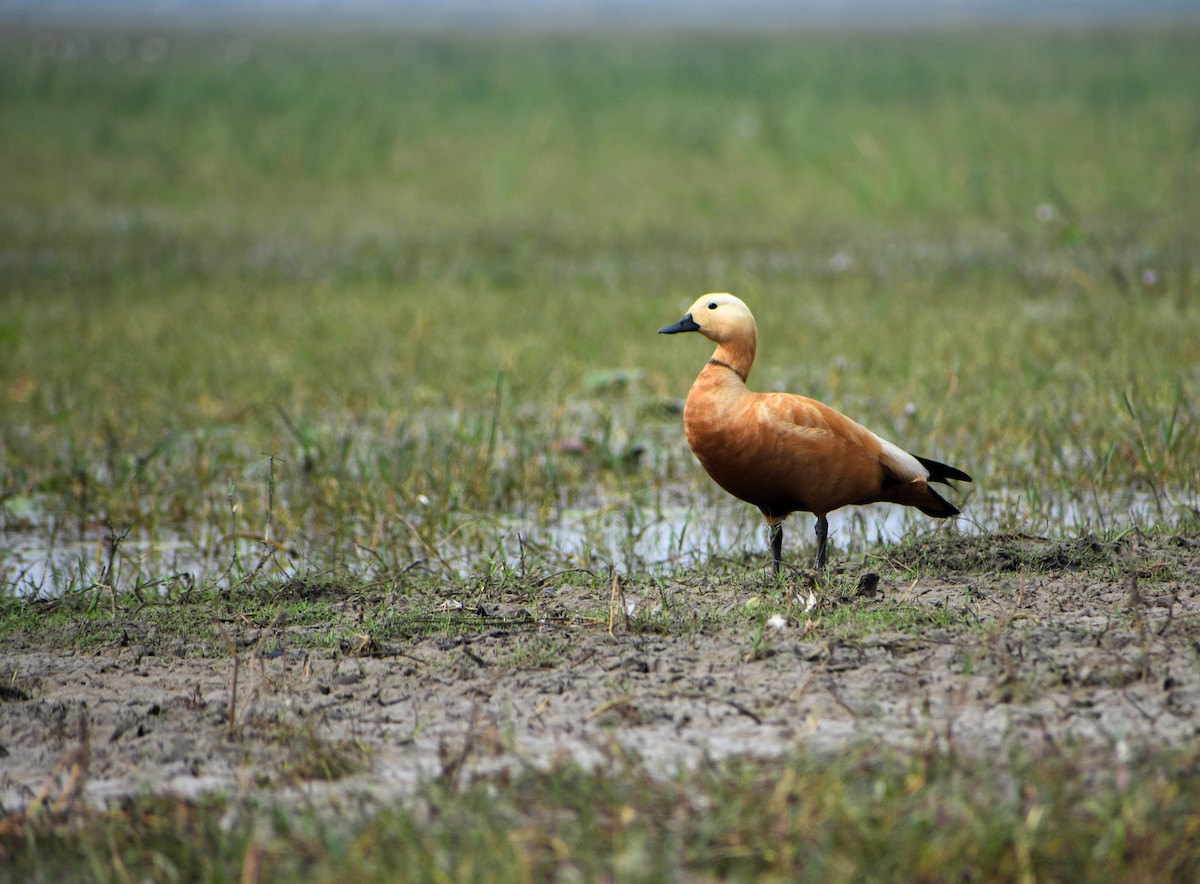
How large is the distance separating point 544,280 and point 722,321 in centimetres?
605

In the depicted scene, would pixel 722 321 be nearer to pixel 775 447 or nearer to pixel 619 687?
pixel 775 447

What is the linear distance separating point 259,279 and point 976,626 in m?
7.72

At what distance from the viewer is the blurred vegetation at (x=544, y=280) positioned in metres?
5.75

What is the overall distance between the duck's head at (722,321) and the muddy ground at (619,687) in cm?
75

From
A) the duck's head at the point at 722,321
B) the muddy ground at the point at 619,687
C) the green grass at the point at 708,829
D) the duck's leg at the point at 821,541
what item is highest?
the duck's head at the point at 722,321

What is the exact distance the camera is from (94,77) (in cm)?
2048

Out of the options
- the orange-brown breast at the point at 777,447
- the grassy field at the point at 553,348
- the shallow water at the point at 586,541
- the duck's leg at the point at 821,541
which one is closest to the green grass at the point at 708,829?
the grassy field at the point at 553,348

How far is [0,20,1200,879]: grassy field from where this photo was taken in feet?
9.25

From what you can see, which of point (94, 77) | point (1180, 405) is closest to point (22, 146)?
point (94, 77)

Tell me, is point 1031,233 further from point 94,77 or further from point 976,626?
point 94,77

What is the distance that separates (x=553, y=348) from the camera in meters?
7.96

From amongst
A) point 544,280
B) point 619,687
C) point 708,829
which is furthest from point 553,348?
point 708,829

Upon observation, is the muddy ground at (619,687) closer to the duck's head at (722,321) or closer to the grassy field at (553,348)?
the grassy field at (553,348)

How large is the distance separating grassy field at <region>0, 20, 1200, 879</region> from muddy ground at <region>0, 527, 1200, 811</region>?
22cm
